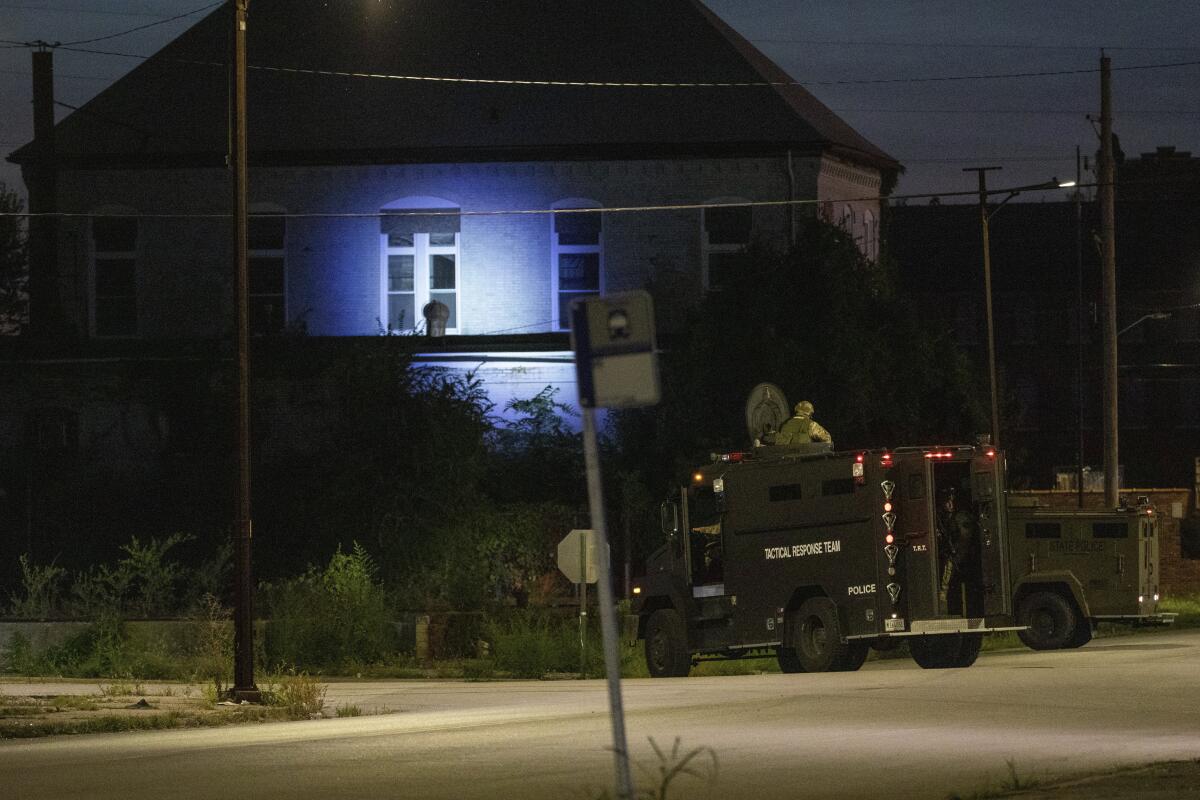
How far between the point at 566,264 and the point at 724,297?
6182 mm

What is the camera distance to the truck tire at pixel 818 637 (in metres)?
24.2

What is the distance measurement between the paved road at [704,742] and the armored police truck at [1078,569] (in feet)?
15.3

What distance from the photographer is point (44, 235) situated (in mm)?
46875

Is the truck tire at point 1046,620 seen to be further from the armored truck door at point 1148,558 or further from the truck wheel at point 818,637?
the truck wheel at point 818,637

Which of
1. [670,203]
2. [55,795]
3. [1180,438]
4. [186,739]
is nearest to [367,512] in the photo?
[670,203]

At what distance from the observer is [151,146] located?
46.5 m

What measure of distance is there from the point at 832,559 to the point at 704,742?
827cm

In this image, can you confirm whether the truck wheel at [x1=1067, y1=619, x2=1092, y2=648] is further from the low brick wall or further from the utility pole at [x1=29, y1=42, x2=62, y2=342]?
the utility pole at [x1=29, y1=42, x2=62, y2=342]

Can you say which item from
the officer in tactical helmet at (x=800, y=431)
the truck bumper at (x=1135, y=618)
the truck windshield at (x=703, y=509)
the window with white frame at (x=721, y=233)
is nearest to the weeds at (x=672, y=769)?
the officer in tactical helmet at (x=800, y=431)

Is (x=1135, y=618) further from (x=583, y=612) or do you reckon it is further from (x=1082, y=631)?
(x=583, y=612)

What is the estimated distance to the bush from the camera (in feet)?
96.5

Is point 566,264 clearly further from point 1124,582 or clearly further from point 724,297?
point 1124,582

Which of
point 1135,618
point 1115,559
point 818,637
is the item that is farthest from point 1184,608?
point 818,637

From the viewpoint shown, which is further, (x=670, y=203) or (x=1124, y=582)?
(x=670, y=203)
